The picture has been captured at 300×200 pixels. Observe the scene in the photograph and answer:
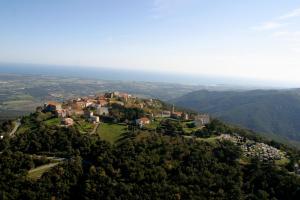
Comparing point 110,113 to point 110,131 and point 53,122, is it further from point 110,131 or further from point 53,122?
point 53,122

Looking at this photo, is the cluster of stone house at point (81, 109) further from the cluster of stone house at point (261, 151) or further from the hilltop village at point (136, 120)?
the cluster of stone house at point (261, 151)

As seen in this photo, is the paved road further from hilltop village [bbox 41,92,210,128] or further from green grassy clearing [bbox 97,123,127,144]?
green grassy clearing [bbox 97,123,127,144]

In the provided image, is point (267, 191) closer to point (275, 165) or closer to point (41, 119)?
point (275, 165)

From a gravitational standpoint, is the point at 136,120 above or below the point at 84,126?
above

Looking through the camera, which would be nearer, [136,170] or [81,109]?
[136,170]

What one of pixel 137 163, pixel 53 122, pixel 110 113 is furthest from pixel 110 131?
pixel 137 163

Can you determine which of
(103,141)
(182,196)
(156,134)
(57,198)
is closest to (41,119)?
(103,141)

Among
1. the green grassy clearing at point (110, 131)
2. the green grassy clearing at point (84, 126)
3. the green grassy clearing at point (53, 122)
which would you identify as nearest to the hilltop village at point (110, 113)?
the green grassy clearing at point (53, 122)

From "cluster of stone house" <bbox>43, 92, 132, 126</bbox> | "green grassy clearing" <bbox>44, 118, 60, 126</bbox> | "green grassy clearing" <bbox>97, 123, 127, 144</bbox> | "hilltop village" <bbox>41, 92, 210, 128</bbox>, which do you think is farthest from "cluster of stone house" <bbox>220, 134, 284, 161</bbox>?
"green grassy clearing" <bbox>44, 118, 60, 126</bbox>
